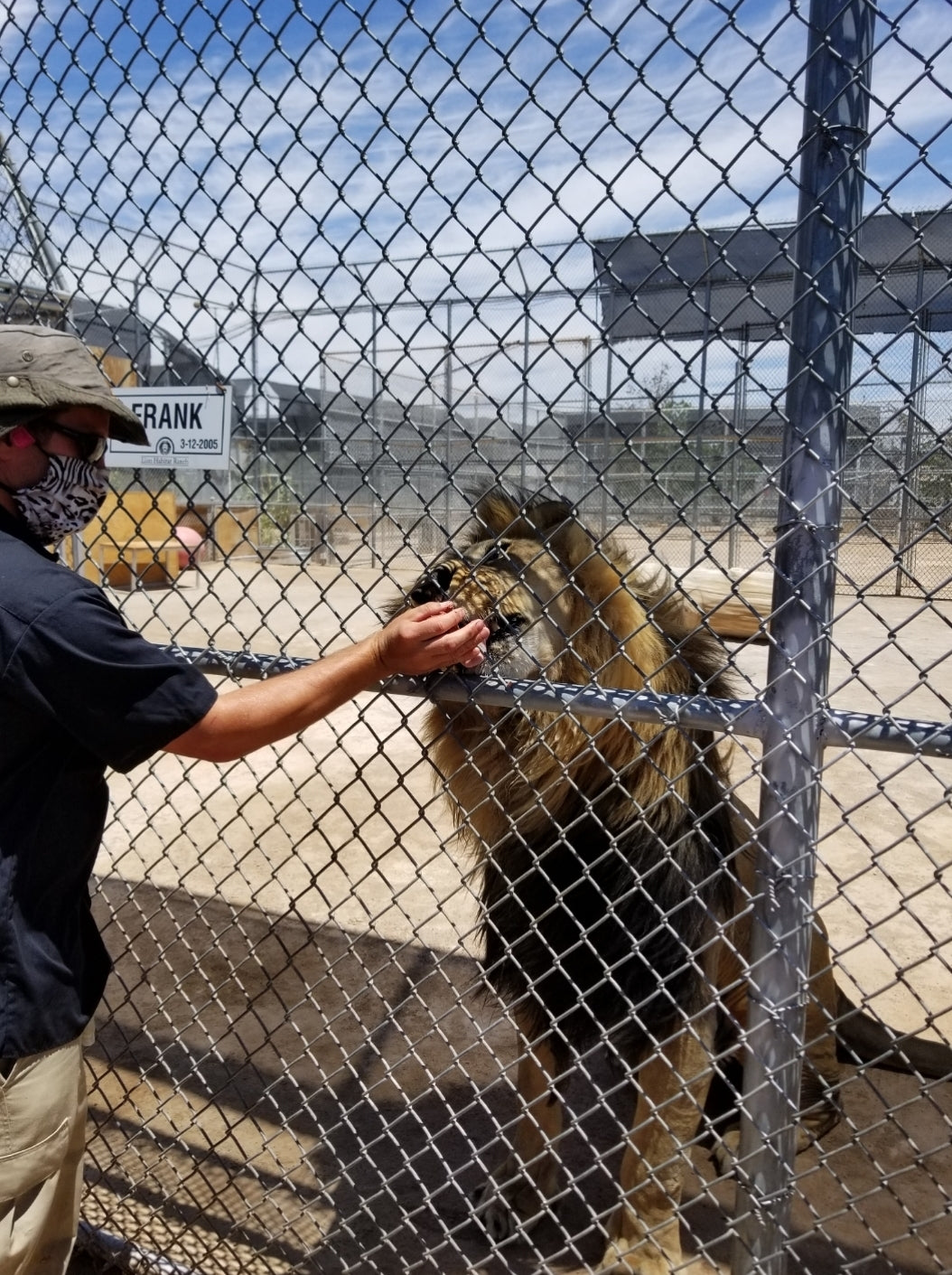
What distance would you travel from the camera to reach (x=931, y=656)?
9609 millimetres

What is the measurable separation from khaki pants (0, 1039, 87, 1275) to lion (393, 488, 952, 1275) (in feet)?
3.21

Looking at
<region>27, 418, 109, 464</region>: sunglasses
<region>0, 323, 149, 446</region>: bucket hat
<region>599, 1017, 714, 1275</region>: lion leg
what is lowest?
<region>599, 1017, 714, 1275</region>: lion leg

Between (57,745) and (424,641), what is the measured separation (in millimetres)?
680

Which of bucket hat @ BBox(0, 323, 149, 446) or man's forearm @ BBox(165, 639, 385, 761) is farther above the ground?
bucket hat @ BBox(0, 323, 149, 446)

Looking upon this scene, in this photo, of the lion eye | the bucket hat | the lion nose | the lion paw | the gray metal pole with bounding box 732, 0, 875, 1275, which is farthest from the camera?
the lion paw

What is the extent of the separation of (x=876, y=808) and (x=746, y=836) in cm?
341

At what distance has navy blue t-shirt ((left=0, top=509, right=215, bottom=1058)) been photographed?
1.62 metres

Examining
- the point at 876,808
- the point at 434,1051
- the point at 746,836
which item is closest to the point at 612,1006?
the point at 746,836

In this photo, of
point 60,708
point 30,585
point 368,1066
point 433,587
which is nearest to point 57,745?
point 60,708

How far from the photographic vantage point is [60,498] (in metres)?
1.84

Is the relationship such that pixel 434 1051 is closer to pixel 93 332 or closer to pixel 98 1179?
pixel 98 1179

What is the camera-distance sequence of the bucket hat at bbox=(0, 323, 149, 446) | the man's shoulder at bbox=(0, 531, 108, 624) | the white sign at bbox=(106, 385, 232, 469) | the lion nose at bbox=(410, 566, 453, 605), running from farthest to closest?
1. the white sign at bbox=(106, 385, 232, 469)
2. the lion nose at bbox=(410, 566, 453, 605)
3. the bucket hat at bbox=(0, 323, 149, 446)
4. the man's shoulder at bbox=(0, 531, 108, 624)

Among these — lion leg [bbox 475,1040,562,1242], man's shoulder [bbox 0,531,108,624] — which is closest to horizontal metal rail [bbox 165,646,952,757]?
man's shoulder [bbox 0,531,108,624]

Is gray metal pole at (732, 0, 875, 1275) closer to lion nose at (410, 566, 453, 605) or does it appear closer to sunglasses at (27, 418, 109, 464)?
lion nose at (410, 566, 453, 605)
